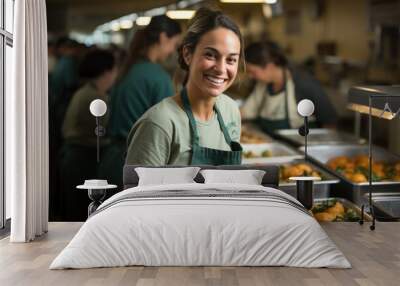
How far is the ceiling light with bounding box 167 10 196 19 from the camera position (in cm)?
935

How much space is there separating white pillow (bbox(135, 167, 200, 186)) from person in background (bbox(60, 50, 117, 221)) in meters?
1.09

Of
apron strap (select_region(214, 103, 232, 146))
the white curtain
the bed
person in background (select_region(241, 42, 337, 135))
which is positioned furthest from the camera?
person in background (select_region(241, 42, 337, 135))

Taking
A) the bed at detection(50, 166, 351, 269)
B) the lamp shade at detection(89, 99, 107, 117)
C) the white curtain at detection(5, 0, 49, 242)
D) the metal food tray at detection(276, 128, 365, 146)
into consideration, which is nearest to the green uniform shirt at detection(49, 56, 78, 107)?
the lamp shade at detection(89, 99, 107, 117)

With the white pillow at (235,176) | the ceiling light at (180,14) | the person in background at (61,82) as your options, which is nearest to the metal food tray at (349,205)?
the white pillow at (235,176)

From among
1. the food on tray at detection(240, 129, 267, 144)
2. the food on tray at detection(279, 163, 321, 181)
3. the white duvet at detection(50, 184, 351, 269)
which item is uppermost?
the food on tray at detection(240, 129, 267, 144)

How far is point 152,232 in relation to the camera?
625 cm

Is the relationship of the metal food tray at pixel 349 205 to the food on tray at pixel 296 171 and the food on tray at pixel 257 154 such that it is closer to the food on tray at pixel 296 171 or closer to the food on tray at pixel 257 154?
the food on tray at pixel 296 171

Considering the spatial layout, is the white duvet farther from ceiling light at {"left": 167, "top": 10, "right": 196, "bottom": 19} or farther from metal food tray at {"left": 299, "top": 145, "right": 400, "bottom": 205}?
ceiling light at {"left": 167, "top": 10, "right": 196, "bottom": 19}

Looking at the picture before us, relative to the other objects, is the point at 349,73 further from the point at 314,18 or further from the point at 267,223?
the point at 267,223

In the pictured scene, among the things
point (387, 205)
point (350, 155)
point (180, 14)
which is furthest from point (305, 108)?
point (180, 14)

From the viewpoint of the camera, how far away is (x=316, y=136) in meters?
9.49

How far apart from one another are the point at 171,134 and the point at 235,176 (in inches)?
47.2

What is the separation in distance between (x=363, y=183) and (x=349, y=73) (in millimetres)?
1286

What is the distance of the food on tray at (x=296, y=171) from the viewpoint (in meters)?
9.24
